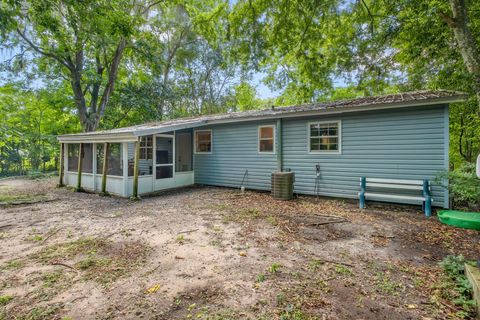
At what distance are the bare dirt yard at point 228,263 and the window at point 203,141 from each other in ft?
14.8

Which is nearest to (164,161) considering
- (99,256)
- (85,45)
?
(99,256)

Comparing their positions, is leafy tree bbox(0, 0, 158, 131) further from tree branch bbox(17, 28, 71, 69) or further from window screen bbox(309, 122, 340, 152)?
window screen bbox(309, 122, 340, 152)

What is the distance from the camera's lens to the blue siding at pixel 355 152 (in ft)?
19.3

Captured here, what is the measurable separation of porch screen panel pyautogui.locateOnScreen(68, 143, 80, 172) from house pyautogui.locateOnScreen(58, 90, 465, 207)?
0.03 m

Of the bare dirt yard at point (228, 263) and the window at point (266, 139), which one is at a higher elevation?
the window at point (266, 139)

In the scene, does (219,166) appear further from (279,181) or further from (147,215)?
(147,215)

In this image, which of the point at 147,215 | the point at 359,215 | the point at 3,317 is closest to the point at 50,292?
the point at 3,317

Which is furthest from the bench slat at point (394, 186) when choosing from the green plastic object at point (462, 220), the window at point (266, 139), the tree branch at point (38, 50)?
the tree branch at point (38, 50)

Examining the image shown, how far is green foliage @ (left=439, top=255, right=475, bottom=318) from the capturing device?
228 cm

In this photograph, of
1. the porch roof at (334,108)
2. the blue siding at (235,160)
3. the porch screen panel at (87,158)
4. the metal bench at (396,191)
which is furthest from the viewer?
the porch screen panel at (87,158)

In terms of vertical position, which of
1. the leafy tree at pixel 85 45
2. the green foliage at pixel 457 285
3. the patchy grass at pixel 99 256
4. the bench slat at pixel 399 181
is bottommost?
the patchy grass at pixel 99 256

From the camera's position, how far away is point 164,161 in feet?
29.7

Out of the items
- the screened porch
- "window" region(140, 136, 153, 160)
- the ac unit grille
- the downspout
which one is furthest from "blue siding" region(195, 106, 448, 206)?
"window" region(140, 136, 153, 160)

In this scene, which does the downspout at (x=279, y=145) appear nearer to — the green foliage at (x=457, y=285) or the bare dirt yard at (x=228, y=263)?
the bare dirt yard at (x=228, y=263)
